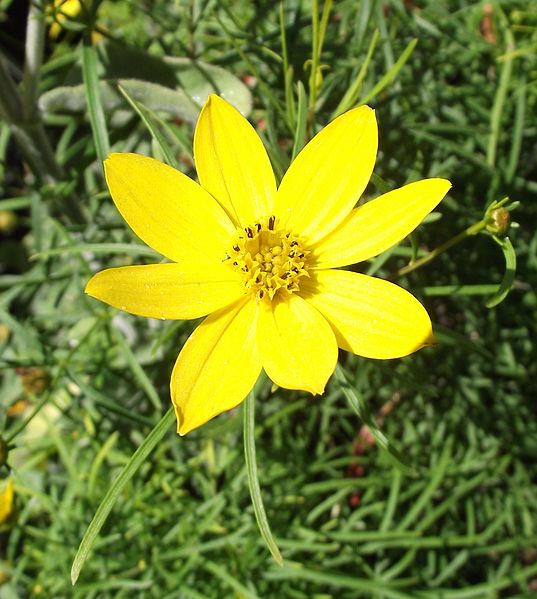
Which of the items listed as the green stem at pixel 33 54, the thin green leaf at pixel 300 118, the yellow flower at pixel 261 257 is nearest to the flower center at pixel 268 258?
the yellow flower at pixel 261 257

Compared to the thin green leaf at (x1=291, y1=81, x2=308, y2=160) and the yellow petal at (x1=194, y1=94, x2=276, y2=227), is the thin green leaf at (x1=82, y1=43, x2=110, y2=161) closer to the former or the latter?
the yellow petal at (x1=194, y1=94, x2=276, y2=227)

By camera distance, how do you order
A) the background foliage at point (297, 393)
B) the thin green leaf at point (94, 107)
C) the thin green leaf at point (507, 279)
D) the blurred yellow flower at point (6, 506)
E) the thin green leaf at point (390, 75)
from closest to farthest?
the thin green leaf at point (507, 279) < the thin green leaf at point (390, 75) < the thin green leaf at point (94, 107) < the blurred yellow flower at point (6, 506) < the background foliage at point (297, 393)

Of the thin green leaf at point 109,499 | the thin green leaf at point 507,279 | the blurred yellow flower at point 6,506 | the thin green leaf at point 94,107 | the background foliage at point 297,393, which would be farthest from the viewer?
the background foliage at point 297,393

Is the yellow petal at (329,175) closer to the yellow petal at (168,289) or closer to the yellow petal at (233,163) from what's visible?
the yellow petal at (233,163)

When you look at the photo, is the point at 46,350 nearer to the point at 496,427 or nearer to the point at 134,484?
the point at 134,484

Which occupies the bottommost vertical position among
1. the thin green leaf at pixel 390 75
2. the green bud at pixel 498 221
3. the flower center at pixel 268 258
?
the flower center at pixel 268 258

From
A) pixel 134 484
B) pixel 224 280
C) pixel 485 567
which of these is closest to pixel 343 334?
pixel 224 280

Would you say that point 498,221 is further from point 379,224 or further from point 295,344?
point 295,344

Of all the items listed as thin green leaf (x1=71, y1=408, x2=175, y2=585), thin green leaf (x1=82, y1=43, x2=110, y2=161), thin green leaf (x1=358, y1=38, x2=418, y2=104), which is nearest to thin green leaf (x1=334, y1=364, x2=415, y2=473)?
thin green leaf (x1=71, y1=408, x2=175, y2=585)
